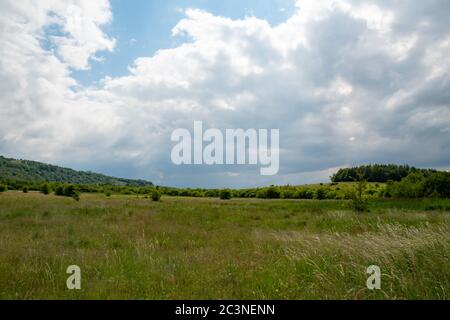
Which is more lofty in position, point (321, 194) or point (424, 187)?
point (424, 187)

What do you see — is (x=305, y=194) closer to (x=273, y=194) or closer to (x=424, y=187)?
(x=273, y=194)

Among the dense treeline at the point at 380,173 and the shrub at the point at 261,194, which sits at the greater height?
the dense treeline at the point at 380,173

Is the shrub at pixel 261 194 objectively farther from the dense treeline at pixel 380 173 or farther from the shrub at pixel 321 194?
the dense treeline at pixel 380 173

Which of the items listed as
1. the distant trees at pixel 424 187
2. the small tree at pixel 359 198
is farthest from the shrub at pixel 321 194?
the small tree at pixel 359 198

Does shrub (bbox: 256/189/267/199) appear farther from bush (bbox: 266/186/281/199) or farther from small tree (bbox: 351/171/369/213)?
small tree (bbox: 351/171/369/213)

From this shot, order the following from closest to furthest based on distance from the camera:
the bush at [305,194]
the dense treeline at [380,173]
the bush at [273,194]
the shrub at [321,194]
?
1. the shrub at [321,194]
2. the bush at [305,194]
3. the bush at [273,194]
4. the dense treeline at [380,173]

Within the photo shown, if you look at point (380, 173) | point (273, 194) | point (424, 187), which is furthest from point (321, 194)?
point (380, 173)

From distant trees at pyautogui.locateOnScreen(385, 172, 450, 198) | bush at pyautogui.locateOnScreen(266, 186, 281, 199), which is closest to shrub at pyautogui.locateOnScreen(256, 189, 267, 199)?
bush at pyautogui.locateOnScreen(266, 186, 281, 199)

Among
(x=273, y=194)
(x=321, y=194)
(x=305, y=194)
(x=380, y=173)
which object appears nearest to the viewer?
(x=321, y=194)

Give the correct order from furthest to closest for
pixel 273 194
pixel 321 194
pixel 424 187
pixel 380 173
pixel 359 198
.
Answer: pixel 380 173 → pixel 273 194 → pixel 321 194 → pixel 424 187 → pixel 359 198

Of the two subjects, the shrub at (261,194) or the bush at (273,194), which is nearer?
the shrub at (261,194)

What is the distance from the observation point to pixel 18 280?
625 centimetres
